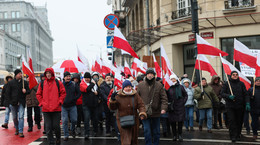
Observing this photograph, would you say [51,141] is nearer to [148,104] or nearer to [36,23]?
[148,104]

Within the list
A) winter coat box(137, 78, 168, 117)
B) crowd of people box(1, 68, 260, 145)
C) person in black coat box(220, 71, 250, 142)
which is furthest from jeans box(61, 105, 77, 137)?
person in black coat box(220, 71, 250, 142)

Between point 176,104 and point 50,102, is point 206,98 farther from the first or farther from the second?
point 50,102

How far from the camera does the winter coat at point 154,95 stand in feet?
25.3

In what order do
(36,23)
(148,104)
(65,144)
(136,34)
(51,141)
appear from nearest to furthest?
(148,104), (51,141), (65,144), (136,34), (36,23)

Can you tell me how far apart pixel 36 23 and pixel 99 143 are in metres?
113

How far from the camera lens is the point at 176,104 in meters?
9.34

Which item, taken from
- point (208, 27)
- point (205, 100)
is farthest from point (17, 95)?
point (208, 27)

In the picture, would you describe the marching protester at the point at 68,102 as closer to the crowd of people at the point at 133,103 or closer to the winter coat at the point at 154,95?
the crowd of people at the point at 133,103

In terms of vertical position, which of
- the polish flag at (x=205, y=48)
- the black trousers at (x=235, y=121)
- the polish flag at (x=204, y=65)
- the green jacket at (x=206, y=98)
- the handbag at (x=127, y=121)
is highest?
the polish flag at (x=205, y=48)

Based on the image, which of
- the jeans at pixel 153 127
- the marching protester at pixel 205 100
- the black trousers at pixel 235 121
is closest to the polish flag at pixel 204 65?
the marching protester at pixel 205 100

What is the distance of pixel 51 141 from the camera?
820cm

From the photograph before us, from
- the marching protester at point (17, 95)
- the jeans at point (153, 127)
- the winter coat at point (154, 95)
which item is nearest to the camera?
the jeans at point (153, 127)

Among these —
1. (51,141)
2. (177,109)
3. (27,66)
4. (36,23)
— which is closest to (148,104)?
(177,109)

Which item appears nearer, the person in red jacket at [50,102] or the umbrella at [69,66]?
the person in red jacket at [50,102]
